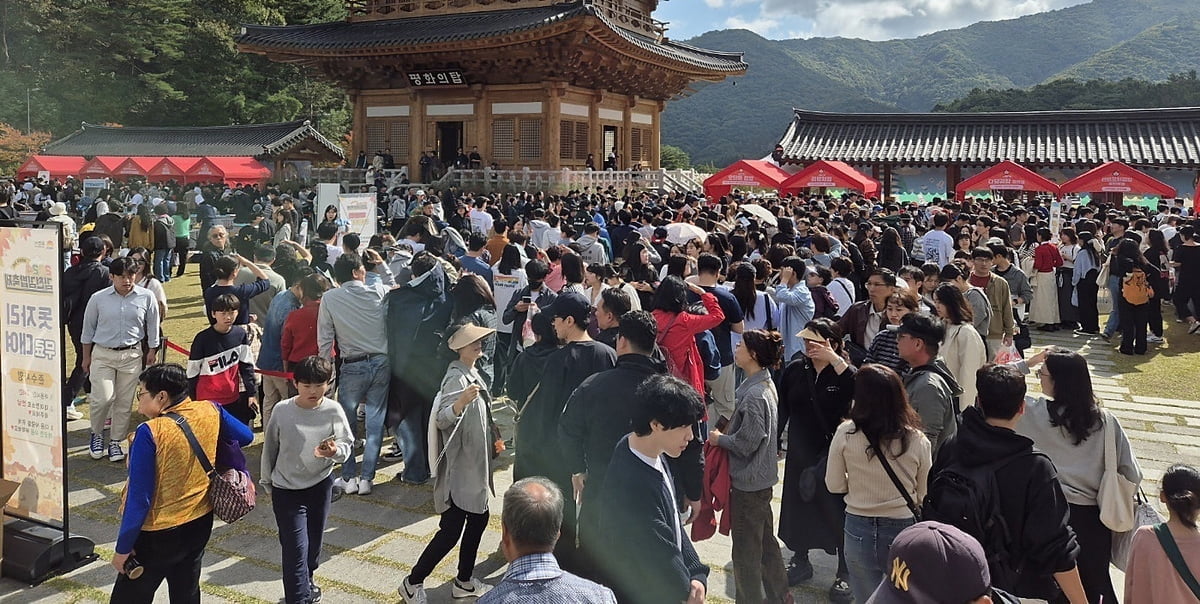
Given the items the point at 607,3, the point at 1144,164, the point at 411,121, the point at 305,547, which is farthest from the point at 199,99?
the point at 305,547

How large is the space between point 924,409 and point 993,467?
83 centimetres

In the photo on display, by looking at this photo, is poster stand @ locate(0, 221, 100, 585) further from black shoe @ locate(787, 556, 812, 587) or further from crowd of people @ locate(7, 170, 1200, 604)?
black shoe @ locate(787, 556, 812, 587)

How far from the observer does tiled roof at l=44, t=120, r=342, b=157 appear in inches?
1427

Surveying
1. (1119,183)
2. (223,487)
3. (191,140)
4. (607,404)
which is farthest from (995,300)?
(191,140)

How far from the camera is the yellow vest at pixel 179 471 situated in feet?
12.1

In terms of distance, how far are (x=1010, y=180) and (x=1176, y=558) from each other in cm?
1511

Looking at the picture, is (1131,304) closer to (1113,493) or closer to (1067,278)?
(1067,278)

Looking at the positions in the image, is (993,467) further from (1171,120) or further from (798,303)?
(1171,120)

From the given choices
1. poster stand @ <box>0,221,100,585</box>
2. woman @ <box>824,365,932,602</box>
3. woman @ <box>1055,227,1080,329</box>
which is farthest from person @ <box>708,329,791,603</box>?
woman @ <box>1055,227,1080,329</box>

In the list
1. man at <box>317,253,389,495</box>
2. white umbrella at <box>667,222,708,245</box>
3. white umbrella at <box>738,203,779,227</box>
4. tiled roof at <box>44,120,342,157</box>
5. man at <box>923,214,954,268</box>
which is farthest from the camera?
tiled roof at <box>44,120,342,157</box>

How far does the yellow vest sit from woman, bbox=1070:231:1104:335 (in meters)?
12.3

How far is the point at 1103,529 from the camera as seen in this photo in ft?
12.2

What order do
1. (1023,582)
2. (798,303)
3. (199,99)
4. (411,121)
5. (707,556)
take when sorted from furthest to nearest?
1. (199,99)
2. (411,121)
3. (798,303)
4. (707,556)
5. (1023,582)

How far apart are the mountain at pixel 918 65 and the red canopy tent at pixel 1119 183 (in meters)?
76.5
